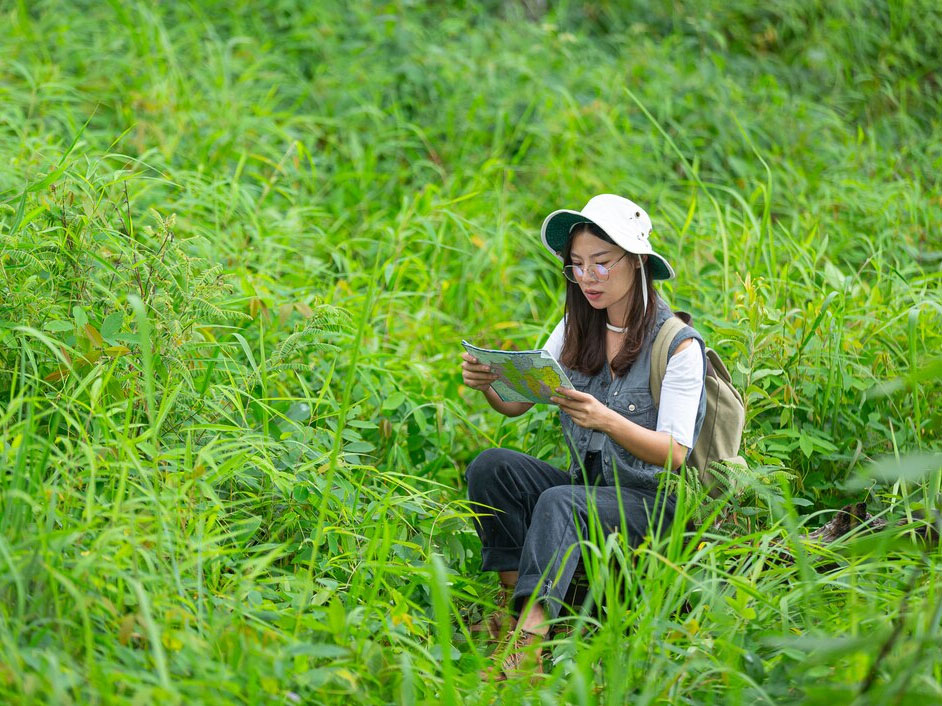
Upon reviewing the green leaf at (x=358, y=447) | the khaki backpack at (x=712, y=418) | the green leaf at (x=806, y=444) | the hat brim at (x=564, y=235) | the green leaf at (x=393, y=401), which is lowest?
the green leaf at (x=358, y=447)

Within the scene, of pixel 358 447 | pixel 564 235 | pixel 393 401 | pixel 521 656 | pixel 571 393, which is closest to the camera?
pixel 521 656

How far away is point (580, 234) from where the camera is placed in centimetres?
290

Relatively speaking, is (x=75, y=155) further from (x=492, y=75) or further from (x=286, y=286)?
(x=492, y=75)

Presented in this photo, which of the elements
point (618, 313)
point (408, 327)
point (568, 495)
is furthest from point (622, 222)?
point (408, 327)

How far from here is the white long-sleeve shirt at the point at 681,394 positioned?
2666 mm

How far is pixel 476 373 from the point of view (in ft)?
9.59

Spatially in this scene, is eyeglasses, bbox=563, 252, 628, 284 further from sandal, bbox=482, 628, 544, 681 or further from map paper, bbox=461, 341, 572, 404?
sandal, bbox=482, 628, 544, 681

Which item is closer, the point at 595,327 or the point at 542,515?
the point at 542,515

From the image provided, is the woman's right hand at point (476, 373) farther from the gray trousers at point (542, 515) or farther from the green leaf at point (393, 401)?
the green leaf at point (393, 401)

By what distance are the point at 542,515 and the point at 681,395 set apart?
507 millimetres

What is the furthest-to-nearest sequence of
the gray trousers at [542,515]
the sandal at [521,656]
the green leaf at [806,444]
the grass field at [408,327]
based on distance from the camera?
the green leaf at [806,444], the gray trousers at [542,515], the sandal at [521,656], the grass field at [408,327]

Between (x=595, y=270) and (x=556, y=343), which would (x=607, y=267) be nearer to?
(x=595, y=270)

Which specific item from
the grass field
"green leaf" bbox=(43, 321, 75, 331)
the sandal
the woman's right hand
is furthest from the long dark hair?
"green leaf" bbox=(43, 321, 75, 331)

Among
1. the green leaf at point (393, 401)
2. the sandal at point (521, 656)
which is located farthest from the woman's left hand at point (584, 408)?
the green leaf at point (393, 401)
